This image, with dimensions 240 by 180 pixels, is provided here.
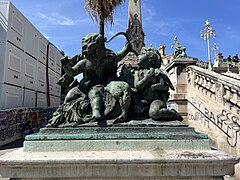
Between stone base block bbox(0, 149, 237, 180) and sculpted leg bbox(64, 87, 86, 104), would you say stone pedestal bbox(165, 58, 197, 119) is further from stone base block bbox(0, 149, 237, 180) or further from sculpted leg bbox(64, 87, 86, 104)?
stone base block bbox(0, 149, 237, 180)

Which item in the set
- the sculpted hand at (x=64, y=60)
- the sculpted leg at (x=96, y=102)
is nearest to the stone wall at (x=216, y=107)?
the sculpted leg at (x=96, y=102)

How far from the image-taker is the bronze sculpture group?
9.36ft

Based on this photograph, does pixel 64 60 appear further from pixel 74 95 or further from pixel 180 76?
pixel 180 76

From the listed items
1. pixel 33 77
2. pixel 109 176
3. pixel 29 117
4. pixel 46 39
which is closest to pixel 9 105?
pixel 29 117

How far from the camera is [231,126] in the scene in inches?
215

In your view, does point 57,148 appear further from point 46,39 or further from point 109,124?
point 46,39

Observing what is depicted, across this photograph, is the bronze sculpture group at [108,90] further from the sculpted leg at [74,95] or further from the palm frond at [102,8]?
the palm frond at [102,8]

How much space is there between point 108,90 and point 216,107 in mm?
4784

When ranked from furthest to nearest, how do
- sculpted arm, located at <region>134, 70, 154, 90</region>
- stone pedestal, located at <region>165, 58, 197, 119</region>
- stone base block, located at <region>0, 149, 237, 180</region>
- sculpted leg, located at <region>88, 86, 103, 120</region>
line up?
stone pedestal, located at <region>165, 58, 197, 119</region>
sculpted arm, located at <region>134, 70, 154, 90</region>
sculpted leg, located at <region>88, 86, 103, 120</region>
stone base block, located at <region>0, 149, 237, 180</region>

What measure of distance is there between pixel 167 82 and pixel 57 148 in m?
1.74

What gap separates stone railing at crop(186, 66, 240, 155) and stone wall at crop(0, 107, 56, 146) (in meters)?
8.57

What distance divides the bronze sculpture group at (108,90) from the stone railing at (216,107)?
10.7 ft

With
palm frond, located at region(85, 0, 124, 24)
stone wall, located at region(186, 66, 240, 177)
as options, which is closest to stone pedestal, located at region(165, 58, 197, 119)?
stone wall, located at region(186, 66, 240, 177)

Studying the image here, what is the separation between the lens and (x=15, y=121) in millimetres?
11555
